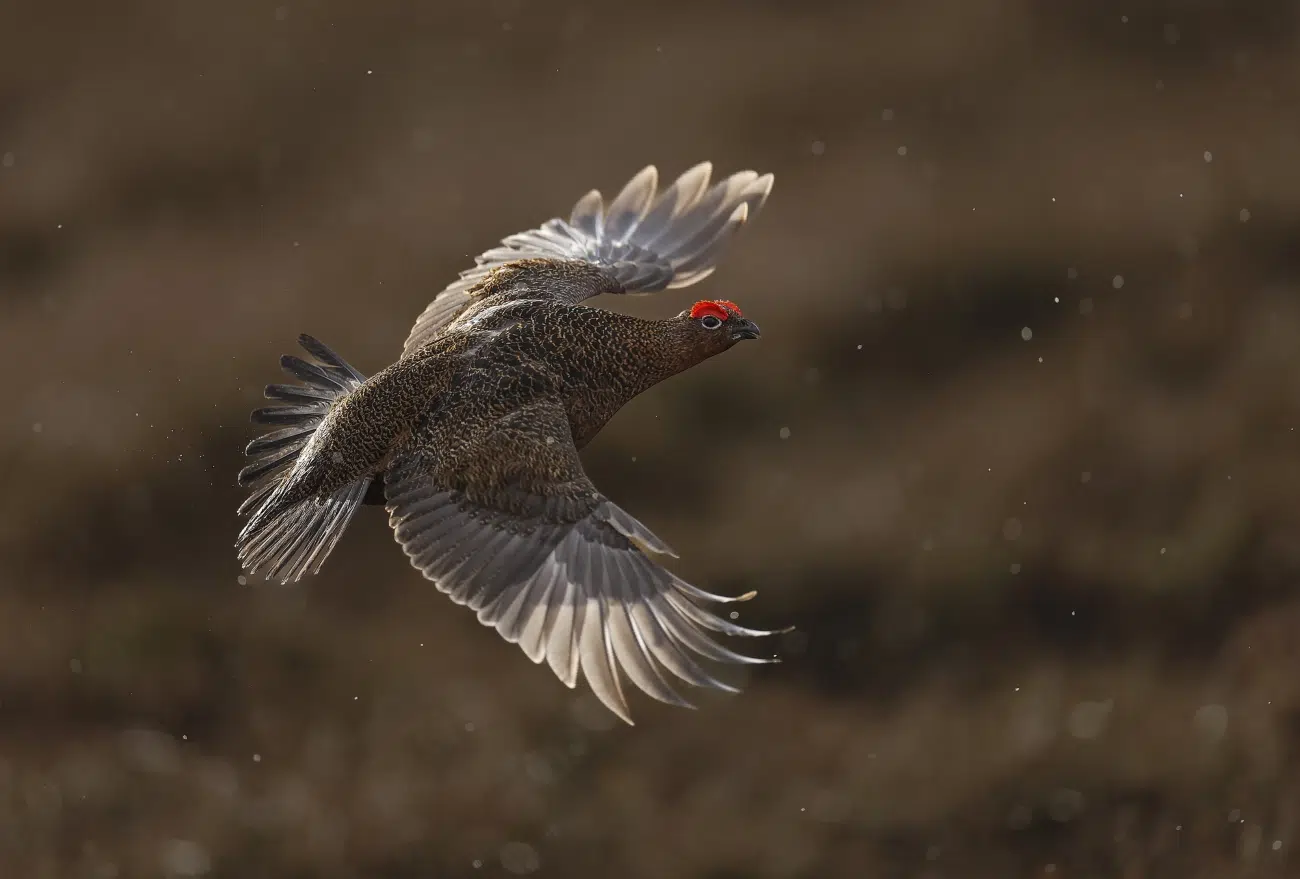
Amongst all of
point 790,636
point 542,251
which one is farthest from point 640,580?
point 790,636

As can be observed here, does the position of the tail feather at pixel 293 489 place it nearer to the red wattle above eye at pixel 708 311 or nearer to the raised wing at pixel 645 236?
the raised wing at pixel 645 236

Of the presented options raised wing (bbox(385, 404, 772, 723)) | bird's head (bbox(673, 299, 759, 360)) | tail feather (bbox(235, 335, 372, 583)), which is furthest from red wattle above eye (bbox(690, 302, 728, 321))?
tail feather (bbox(235, 335, 372, 583))

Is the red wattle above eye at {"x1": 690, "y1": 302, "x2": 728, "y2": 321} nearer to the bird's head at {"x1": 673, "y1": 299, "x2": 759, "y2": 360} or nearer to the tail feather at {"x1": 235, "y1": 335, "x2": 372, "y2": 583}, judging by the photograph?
the bird's head at {"x1": 673, "y1": 299, "x2": 759, "y2": 360}

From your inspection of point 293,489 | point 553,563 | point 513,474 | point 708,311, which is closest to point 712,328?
point 708,311

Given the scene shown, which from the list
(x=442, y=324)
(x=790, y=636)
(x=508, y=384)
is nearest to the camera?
(x=508, y=384)

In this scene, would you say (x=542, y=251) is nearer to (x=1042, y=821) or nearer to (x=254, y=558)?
(x=254, y=558)

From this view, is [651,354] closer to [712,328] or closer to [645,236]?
[712,328]
